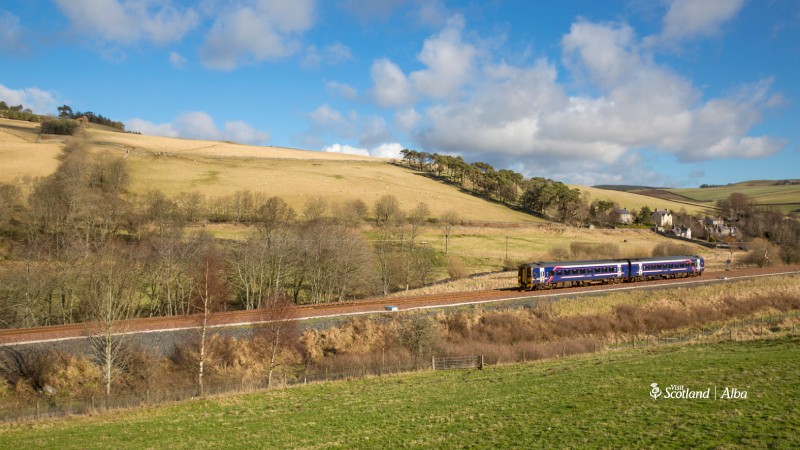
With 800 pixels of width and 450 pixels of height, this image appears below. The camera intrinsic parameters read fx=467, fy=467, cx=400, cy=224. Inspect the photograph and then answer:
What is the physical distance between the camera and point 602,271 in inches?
1833

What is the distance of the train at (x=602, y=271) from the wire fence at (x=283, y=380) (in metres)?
10.5

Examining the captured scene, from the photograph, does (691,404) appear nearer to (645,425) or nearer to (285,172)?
(645,425)

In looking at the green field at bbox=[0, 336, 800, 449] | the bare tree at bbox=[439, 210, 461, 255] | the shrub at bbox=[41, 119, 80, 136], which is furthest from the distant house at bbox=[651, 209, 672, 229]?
the shrub at bbox=[41, 119, 80, 136]

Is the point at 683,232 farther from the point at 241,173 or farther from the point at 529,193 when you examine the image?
the point at 241,173

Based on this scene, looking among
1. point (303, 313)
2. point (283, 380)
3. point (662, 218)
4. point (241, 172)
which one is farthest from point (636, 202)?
point (283, 380)

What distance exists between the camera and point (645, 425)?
13656mm

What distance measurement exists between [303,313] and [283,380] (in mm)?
8034

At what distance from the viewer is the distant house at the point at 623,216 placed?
120 m

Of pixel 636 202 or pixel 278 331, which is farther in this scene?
pixel 636 202

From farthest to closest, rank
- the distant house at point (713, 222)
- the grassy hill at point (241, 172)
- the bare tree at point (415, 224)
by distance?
the distant house at point (713, 222) → the grassy hill at point (241, 172) → the bare tree at point (415, 224)

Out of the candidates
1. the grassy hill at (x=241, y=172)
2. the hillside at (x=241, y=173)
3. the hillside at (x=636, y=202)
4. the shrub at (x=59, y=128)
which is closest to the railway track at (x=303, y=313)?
the hillside at (x=241, y=173)

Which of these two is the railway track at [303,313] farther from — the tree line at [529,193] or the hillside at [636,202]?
the hillside at [636,202]

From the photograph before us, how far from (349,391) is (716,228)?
12509 centimetres

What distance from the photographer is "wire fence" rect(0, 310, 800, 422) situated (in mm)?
20219
